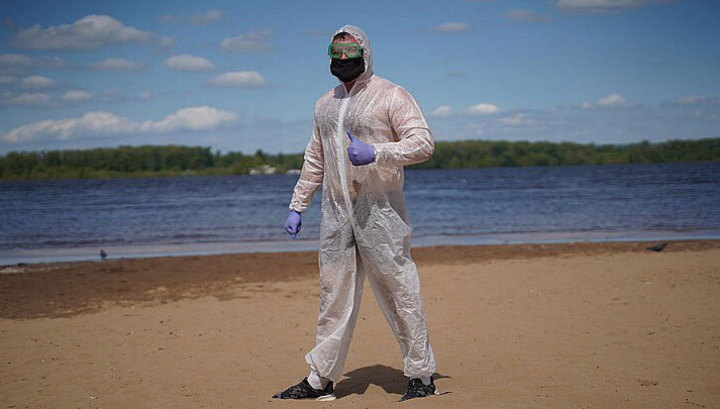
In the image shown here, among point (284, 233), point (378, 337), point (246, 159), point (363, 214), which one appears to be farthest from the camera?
point (246, 159)

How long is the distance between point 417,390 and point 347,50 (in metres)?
2.13

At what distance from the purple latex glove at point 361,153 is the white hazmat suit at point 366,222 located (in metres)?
0.22

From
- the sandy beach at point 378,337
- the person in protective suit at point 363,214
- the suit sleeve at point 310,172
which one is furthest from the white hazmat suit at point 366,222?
the sandy beach at point 378,337

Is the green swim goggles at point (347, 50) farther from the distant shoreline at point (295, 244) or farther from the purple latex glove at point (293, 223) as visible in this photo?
the distant shoreline at point (295, 244)

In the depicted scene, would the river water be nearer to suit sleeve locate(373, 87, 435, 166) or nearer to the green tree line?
suit sleeve locate(373, 87, 435, 166)

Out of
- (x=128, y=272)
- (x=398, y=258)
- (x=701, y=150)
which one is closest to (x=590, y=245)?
(x=128, y=272)

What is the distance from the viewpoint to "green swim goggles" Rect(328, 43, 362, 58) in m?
4.56

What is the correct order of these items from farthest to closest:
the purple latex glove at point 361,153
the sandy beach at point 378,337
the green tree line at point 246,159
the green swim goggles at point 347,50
Answer: the green tree line at point 246,159 < the sandy beach at point 378,337 < the green swim goggles at point 347,50 < the purple latex glove at point 361,153

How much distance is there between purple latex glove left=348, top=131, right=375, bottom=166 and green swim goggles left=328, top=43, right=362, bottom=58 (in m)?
0.61

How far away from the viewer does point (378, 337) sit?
7008 mm

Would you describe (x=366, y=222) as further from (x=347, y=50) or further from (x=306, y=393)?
(x=306, y=393)

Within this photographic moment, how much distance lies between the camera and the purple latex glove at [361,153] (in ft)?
14.0

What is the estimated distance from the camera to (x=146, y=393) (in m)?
5.26

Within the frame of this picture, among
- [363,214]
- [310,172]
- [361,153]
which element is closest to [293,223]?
[310,172]
